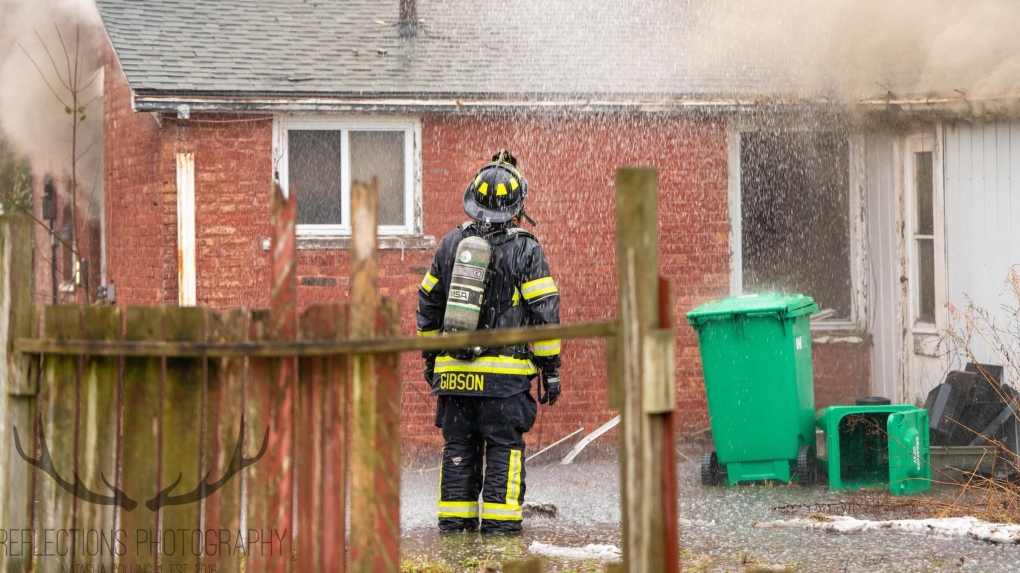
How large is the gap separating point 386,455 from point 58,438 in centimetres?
104

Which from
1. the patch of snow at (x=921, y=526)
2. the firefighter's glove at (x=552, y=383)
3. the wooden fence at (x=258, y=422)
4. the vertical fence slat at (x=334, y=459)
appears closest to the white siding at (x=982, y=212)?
the patch of snow at (x=921, y=526)

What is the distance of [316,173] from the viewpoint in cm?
1023

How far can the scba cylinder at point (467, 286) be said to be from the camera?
6.40 m

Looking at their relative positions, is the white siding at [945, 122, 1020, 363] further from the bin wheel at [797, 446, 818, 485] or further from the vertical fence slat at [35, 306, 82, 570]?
the vertical fence slat at [35, 306, 82, 570]

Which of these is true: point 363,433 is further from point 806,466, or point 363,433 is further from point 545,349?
point 806,466

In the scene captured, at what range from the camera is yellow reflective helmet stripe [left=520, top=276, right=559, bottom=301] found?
652 cm

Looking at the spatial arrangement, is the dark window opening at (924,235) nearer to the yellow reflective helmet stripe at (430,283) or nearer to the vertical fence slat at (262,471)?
the yellow reflective helmet stripe at (430,283)

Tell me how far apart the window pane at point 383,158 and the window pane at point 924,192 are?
4196mm

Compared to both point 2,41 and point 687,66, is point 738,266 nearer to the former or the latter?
point 687,66

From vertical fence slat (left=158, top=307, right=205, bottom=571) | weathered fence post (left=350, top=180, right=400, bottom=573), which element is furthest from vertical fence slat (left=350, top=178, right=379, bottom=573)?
vertical fence slat (left=158, top=307, right=205, bottom=571)

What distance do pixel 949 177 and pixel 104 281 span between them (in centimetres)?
840

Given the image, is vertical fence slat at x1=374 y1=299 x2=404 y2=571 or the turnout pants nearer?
vertical fence slat at x1=374 y1=299 x2=404 y2=571

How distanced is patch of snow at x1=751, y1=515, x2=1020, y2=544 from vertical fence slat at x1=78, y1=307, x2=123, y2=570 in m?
4.20

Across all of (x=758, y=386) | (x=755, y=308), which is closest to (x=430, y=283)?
(x=755, y=308)
